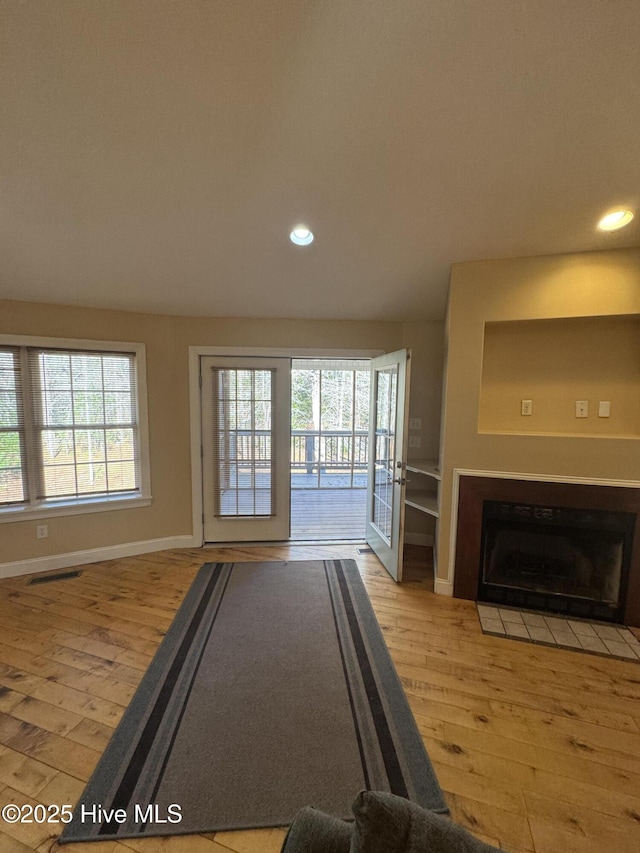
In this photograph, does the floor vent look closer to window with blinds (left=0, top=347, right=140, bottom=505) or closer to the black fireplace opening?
window with blinds (left=0, top=347, right=140, bottom=505)

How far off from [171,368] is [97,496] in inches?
54.4

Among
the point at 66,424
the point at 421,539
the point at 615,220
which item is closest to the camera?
the point at 615,220

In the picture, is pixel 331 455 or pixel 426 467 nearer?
pixel 426 467

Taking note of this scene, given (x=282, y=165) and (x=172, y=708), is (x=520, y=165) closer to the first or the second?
(x=282, y=165)

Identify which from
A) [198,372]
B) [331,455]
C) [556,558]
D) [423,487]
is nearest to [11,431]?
[198,372]

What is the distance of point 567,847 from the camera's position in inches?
46.7

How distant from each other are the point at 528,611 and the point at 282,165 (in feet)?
10.9

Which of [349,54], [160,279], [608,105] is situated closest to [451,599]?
[608,105]

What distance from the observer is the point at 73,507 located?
3086 mm

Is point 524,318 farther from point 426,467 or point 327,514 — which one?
point 327,514

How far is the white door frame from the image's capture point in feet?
11.1

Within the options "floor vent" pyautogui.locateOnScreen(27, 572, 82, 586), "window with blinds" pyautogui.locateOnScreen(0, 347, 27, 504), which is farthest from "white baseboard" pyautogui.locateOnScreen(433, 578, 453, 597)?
"window with blinds" pyautogui.locateOnScreen(0, 347, 27, 504)

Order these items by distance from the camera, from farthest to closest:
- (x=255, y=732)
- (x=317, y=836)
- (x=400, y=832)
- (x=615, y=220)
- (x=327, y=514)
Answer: (x=327, y=514), (x=615, y=220), (x=255, y=732), (x=317, y=836), (x=400, y=832)

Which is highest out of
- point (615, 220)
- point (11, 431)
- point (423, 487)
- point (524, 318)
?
point (615, 220)
